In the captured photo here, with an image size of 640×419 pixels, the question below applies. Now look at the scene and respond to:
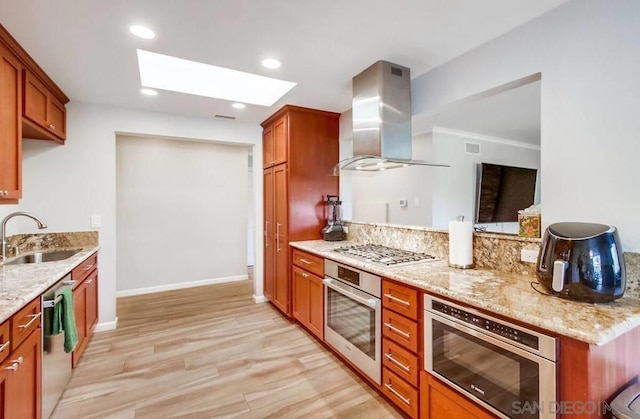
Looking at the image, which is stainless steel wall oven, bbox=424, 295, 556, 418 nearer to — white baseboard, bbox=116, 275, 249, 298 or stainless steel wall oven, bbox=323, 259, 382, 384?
stainless steel wall oven, bbox=323, 259, 382, 384

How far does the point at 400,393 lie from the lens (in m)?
1.85

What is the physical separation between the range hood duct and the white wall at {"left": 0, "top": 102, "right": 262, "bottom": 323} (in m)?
2.37

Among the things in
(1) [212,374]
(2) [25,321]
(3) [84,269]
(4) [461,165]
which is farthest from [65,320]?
(4) [461,165]

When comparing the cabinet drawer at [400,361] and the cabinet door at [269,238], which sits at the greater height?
the cabinet door at [269,238]

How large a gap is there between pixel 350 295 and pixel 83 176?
9.61 ft

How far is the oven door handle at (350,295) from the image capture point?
6.62 ft

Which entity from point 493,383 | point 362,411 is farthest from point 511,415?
point 362,411

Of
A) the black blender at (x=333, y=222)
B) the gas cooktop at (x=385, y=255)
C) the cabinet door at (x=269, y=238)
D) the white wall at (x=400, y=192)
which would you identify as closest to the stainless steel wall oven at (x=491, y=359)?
the gas cooktop at (x=385, y=255)

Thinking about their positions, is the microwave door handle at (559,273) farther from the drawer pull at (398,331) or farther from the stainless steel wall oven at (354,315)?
the stainless steel wall oven at (354,315)

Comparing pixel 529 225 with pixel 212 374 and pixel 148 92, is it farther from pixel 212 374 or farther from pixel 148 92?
pixel 148 92

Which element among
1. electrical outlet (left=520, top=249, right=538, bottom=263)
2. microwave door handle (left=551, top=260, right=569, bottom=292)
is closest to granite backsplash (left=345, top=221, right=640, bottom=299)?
electrical outlet (left=520, top=249, right=538, bottom=263)

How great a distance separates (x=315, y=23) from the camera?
5.87 ft

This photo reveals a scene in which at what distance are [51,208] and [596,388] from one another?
4135 mm

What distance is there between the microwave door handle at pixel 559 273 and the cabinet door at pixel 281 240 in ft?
8.07
